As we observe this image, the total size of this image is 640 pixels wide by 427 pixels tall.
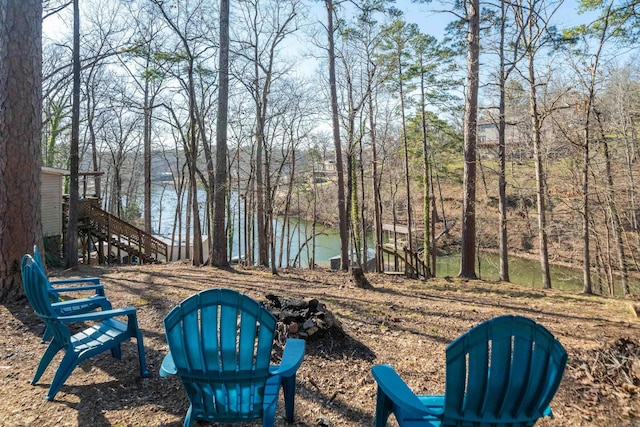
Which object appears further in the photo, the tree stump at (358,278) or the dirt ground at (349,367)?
the tree stump at (358,278)

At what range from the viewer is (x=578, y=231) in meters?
10.5

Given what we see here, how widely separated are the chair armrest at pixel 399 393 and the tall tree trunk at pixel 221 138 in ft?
23.3

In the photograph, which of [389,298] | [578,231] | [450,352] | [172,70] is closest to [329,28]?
[389,298]

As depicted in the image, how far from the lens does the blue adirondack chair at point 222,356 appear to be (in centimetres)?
159

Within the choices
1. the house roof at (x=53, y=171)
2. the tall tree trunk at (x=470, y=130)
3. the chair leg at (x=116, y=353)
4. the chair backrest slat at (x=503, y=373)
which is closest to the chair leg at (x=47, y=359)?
the chair leg at (x=116, y=353)

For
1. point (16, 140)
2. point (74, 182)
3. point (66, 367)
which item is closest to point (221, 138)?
point (74, 182)

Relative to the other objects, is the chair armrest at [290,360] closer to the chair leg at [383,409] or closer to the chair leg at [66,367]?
the chair leg at [383,409]

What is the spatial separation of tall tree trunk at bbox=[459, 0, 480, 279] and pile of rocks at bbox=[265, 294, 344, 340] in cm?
642

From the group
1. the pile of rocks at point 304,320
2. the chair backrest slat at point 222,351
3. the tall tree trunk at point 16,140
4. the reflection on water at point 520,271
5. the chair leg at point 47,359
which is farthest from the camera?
the reflection on water at point 520,271

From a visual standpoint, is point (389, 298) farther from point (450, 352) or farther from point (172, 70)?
point (172, 70)

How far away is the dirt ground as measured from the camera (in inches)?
87.4

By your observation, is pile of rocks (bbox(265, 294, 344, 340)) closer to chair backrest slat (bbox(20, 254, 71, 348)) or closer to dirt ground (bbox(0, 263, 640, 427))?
dirt ground (bbox(0, 263, 640, 427))

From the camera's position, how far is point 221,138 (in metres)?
8.15

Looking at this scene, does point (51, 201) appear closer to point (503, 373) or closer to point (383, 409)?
point (383, 409)
